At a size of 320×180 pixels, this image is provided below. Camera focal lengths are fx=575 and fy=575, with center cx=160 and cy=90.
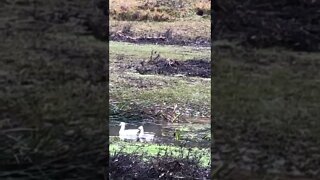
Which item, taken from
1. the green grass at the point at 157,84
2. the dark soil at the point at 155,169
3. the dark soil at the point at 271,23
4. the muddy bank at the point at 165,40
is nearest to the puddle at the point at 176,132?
the green grass at the point at 157,84

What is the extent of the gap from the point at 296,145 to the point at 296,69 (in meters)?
0.26

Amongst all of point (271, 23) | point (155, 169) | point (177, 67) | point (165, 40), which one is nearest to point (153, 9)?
point (165, 40)

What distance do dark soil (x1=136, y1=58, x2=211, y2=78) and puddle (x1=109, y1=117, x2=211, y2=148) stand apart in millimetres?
371

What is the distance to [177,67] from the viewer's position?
3.71m

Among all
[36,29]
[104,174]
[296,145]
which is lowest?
[104,174]

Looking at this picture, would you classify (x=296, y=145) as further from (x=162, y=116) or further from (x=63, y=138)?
(x=162, y=116)

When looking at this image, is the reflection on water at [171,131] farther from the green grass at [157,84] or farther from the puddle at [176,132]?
the green grass at [157,84]

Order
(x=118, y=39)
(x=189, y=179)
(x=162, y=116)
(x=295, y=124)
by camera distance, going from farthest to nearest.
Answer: (x=118, y=39) < (x=162, y=116) < (x=189, y=179) < (x=295, y=124)

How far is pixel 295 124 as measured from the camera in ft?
6.48

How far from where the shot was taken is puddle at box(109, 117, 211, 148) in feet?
10.7

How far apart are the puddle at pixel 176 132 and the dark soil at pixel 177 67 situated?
1.22 feet

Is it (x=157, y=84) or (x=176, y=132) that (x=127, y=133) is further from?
(x=157, y=84)

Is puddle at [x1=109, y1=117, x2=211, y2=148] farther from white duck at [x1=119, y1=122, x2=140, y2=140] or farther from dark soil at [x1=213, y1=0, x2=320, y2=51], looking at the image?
dark soil at [x1=213, y1=0, x2=320, y2=51]

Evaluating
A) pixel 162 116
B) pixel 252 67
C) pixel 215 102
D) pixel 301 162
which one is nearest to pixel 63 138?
pixel 215 102
